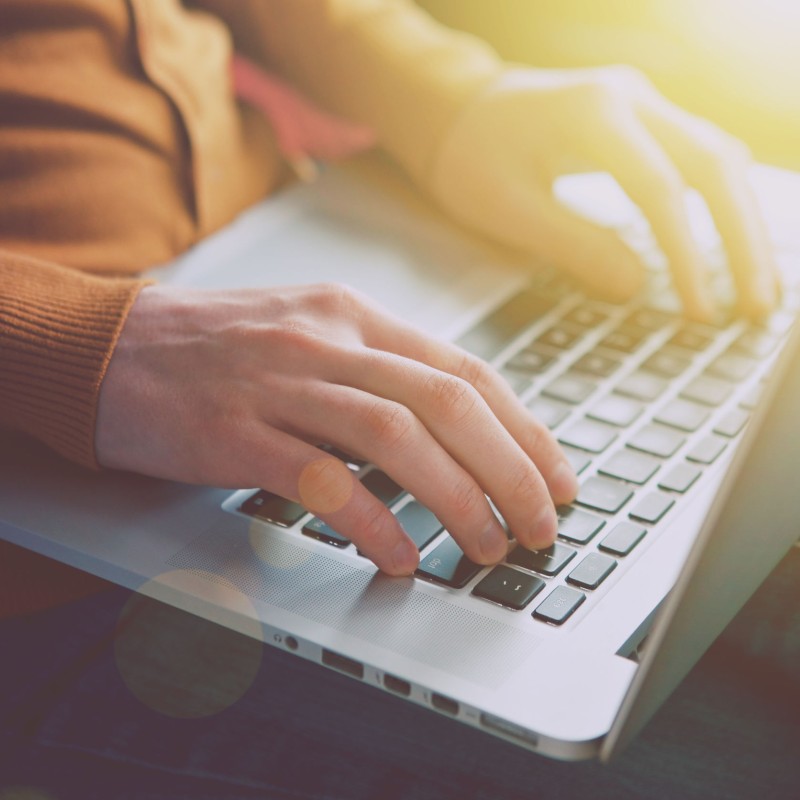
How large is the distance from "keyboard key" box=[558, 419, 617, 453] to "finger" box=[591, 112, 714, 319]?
0.19 meters

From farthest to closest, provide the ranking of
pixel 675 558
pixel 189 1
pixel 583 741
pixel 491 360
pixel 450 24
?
1. pixel 450 24
2. pixel 189 1
3. pixel 491 360
4. pixel 675 558
5. pixel 583 741

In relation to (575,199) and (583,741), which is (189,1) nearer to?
(575,199)

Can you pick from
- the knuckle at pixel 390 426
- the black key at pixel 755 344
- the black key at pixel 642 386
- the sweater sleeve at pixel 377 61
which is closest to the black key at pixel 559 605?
the knuckle at pixel 390 426

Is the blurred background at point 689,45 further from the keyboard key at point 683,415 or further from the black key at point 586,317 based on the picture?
the keyboard key at point 683,415

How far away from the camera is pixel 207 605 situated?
52 cm

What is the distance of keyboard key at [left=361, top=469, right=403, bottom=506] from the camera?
603 millimetres

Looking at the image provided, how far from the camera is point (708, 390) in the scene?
722 mm

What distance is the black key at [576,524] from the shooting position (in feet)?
1.87

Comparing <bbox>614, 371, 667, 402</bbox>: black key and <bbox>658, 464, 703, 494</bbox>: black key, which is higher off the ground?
<bbox>658, 464, 703, 494</bbox>: black key

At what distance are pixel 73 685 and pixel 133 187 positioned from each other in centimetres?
44

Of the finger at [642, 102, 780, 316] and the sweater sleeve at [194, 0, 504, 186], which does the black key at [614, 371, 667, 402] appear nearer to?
the finger at [642, 102, 780, 316]

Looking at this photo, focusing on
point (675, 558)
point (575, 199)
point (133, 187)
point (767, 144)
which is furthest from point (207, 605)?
point (767, 144)

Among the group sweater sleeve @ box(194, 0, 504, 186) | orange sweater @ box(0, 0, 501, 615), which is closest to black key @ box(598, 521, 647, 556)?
orange sweater @ box(0, 0, 501, 615)

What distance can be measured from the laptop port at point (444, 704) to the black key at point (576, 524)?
0.14 metres
